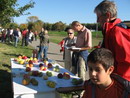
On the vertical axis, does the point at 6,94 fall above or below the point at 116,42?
below

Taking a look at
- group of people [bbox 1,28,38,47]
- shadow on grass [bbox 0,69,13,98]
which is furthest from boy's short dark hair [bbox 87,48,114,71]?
group of people [bbox 1,28,38,47]

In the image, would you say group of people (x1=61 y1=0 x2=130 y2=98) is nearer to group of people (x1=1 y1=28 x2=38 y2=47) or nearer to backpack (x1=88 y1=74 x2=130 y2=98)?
backpack (x1=88 y1=74 x2=130 y2=98)

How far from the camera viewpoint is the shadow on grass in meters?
3.91

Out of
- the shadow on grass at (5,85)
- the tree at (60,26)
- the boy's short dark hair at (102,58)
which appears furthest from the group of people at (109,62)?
the tree at (60,26)

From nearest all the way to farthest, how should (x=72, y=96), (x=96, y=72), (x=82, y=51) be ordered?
1. (x=96, y=72)
2. (x=72, y=96)
3. (x=82, y=51)

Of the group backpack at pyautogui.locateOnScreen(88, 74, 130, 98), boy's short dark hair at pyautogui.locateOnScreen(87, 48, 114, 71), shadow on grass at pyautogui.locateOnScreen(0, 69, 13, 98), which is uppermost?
boy's short dark hair at pyautogui.locateOnScreen(87, 48, 114, 71)

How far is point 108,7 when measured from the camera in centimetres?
191

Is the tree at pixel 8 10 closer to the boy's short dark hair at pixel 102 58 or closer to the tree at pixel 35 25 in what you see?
the tree at pixel 35 25

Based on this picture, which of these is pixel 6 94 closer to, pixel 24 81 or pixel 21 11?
pixel 24 81

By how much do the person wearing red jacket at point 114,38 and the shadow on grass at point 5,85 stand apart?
2.75 m

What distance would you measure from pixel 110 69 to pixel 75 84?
A: 0.96m

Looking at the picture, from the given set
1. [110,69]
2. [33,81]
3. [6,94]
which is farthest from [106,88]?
[6,94]

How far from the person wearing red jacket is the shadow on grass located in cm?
275

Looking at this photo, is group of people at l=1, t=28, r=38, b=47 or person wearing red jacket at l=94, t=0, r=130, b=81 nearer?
person wearing red jacket at l=94, t=0, r=130, b=81
